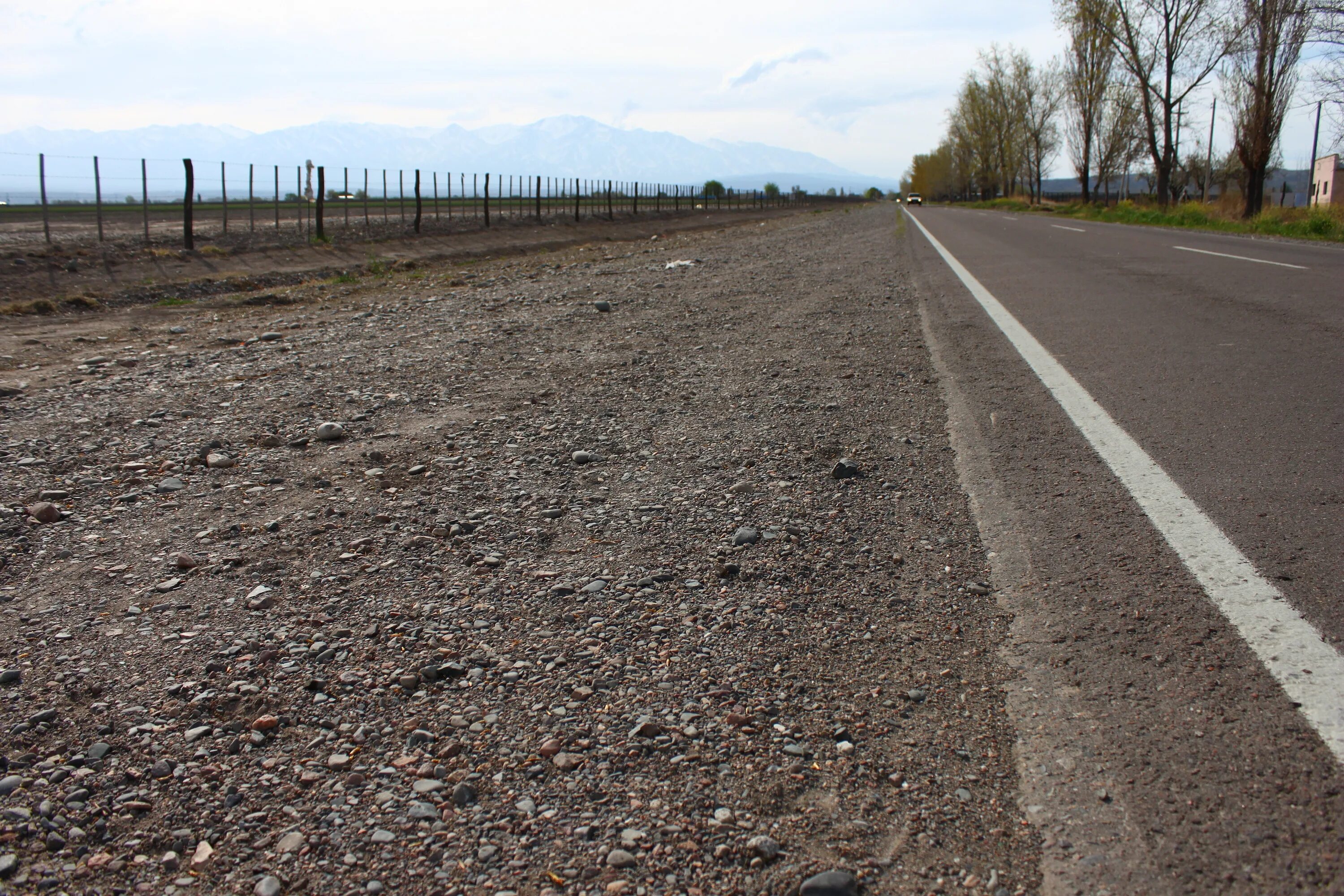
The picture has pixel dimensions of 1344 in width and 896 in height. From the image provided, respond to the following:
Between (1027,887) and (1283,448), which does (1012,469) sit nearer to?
(1283,448)

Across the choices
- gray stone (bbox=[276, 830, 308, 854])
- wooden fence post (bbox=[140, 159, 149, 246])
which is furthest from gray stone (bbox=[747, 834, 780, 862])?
wooden fence post (bbox=[140, 159, 149, 246])

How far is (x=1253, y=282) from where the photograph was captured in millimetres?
8766

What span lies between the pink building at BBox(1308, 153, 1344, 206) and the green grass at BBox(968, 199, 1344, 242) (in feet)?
78.2

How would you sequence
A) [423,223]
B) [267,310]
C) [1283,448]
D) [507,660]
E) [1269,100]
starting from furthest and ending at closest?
1. [423,223]
2. [1269,100]
3. [267,310]
4. [1283,448]
5. [507,660]

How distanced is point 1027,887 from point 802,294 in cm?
869

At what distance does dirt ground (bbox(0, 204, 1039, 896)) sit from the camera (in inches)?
68.4

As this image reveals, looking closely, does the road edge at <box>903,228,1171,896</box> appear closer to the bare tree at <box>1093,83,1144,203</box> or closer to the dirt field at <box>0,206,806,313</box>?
the dirt field at <box>0,206,806,313</box>

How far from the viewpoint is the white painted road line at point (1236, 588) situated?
198 cm

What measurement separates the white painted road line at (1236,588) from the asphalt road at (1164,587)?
31mm

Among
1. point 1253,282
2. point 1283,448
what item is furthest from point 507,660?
point 1253,282

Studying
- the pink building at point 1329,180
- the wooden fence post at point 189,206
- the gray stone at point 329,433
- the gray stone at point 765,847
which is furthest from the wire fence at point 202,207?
the pink building at point 1329,180

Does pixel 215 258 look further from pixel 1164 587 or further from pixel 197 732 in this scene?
pixel 1164 587

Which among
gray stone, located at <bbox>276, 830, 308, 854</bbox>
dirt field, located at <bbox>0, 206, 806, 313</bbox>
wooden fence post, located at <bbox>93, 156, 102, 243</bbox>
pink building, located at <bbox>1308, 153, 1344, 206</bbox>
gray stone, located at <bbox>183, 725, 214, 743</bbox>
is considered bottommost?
gray stone, located at <bbox>276, 830, 308, 854</bbox>

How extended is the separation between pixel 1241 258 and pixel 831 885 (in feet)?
42.2
